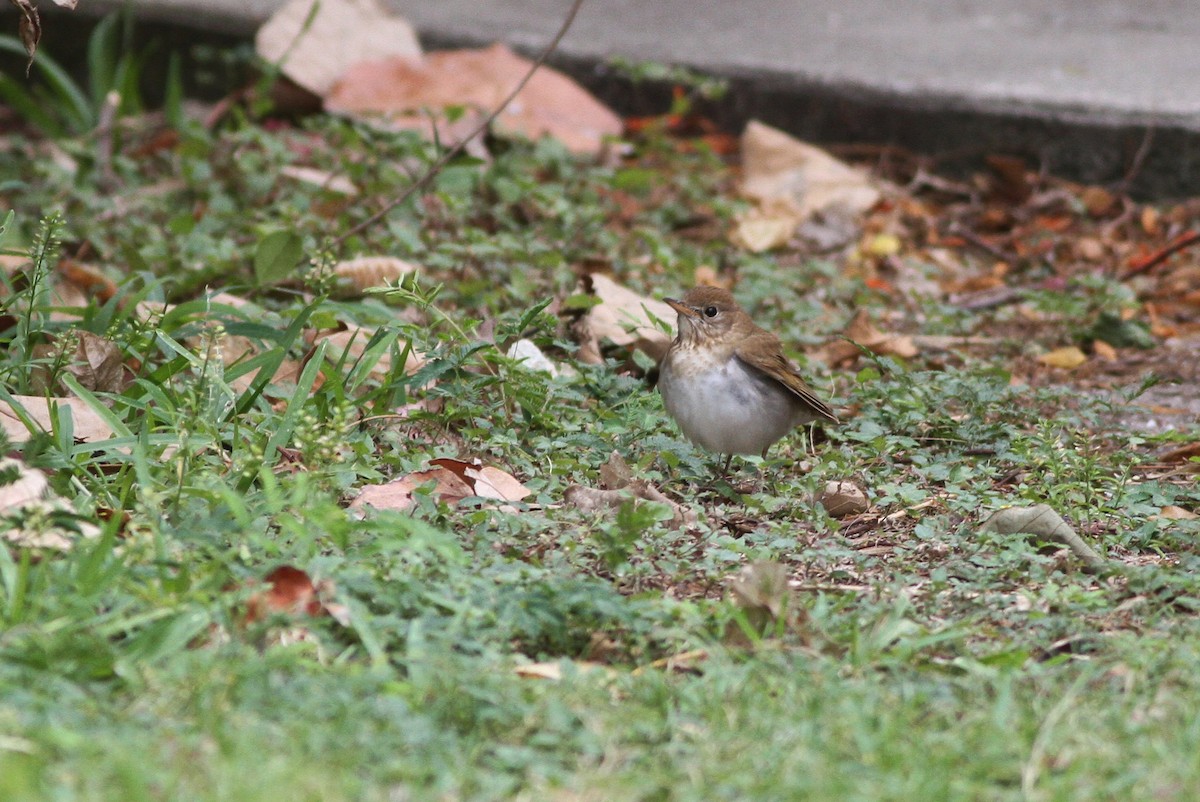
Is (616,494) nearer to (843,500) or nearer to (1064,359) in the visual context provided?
(843,500)

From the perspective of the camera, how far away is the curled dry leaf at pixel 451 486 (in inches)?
164

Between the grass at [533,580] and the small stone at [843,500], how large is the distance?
0.07 metres

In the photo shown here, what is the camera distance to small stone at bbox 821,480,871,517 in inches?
177

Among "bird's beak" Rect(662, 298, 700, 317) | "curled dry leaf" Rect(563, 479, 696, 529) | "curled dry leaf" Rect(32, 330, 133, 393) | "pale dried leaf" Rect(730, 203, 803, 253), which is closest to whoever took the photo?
"curled dry leaf" Rect(563, 479, 696, 529)

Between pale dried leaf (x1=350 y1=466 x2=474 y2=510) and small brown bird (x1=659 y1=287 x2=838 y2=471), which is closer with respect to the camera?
pale dried leaf (x1=350 y1=466 x2=474 y2=510)

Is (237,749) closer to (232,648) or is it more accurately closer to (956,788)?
(232,648)

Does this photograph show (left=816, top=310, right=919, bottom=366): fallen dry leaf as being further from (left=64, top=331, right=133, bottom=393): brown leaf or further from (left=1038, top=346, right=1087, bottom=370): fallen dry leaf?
(left=64, top=331, right=133, bottom=393): brown leaf

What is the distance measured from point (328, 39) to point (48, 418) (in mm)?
4759

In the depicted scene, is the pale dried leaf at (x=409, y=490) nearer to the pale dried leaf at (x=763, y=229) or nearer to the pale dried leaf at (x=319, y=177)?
the pale dried leaf at (x=319, y=177)

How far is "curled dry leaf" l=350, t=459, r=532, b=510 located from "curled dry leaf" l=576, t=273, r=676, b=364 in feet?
4.00

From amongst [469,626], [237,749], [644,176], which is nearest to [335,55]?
[644,176]

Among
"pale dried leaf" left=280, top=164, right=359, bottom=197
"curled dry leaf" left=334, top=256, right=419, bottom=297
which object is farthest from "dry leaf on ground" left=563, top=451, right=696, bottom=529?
"pale dried leaf" left=280, top=164, right=359, bottom=197

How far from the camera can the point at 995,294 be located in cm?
718

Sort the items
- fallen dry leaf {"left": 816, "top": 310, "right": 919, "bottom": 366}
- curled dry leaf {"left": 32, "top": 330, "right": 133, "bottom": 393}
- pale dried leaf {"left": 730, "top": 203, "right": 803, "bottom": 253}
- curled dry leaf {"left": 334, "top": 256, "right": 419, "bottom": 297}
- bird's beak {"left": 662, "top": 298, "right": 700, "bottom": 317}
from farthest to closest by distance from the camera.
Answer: pale dried leaf {"left": 730, "top": 203, "right": 803, "bottom": 253} → fallen dry leaf {"left": 816, "top": 310, "right": 919, "bottom": 366} → curled dry leaf {"left": 334, "top": 256, "right": 419, "bottom": 297} → bird's beak {"left": 662, "top": 298, "right": 700, "bottom": 317} → curled dry leaf {"left": 32, "top": 330, "right": 133, "bottom": 393}
